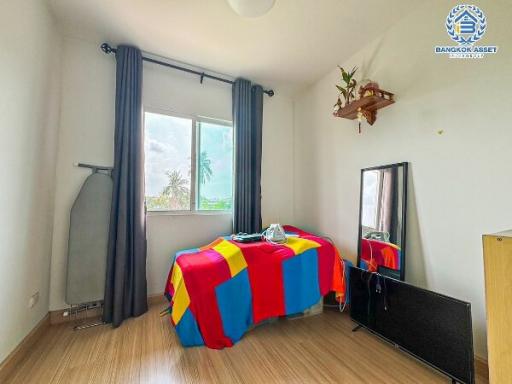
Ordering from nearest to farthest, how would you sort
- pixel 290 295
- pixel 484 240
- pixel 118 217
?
1. pixel 484 240
2. pixel 290 295
3. pixel 118 217

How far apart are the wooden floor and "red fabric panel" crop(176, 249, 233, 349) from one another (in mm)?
90

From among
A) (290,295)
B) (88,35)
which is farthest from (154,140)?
(290,295)

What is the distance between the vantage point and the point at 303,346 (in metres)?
1.71

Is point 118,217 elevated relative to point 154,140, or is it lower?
lower

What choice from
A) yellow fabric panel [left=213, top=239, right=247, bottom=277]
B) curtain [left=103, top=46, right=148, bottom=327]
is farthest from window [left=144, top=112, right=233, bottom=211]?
yellow fabric panel [left=213, top=239, right=247, bottom=277]

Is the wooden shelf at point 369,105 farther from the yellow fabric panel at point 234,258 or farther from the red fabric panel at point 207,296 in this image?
the red fabric panel at point 207,296

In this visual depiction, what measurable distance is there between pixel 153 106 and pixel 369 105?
7.35 feet

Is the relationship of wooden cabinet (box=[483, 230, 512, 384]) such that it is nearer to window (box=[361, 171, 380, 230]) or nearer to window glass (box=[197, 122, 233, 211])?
window (box=[361, 171, 380, 230])

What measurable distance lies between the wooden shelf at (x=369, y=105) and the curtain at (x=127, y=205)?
6.81 ft

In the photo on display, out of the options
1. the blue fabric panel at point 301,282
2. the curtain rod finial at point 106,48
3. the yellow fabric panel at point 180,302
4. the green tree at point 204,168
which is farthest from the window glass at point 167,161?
the blue fabric panel at point 301,282

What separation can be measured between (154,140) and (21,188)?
1.20 metres

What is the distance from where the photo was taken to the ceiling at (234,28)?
176 cm

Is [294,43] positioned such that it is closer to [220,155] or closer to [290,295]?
[220,155]

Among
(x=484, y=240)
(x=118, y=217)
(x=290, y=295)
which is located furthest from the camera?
(x=118, y=217)
